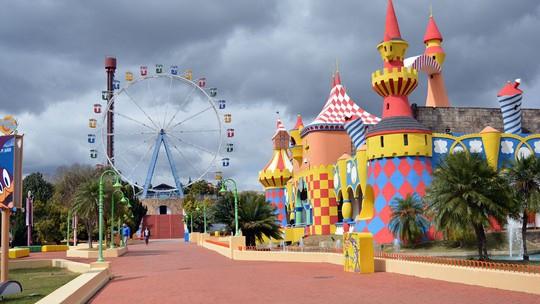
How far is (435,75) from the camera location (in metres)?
42.9

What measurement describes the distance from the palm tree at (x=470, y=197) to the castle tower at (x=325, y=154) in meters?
18.5

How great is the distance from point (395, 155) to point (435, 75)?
13856 millimetres

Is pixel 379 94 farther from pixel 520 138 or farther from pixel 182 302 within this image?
pixel 182 302

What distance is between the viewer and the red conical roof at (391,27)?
34375mm

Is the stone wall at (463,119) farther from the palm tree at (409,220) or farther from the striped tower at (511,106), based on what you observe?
the palm tree at (409,220)

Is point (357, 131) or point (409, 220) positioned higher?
point (357, 131)

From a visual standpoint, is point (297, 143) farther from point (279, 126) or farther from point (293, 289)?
point (293, 289)

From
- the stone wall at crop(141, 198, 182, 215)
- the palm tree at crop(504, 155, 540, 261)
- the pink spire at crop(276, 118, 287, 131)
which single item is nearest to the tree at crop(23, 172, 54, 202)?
the stone wall at crop(141, 198, 182, 215)

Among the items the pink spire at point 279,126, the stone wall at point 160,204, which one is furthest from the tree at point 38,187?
the pink spire at point 279,126

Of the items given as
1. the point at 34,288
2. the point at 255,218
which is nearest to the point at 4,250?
the point at 34,288

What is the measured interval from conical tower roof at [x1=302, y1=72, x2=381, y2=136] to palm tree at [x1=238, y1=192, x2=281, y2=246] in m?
10.5

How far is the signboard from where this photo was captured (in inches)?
655

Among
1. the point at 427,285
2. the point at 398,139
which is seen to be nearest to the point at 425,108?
the point at 398,139

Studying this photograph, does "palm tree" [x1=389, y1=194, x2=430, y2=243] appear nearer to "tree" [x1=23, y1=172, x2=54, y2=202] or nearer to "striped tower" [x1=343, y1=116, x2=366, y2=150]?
"striped tower" [x1=343, y1=116, x2=366, y2=150]
